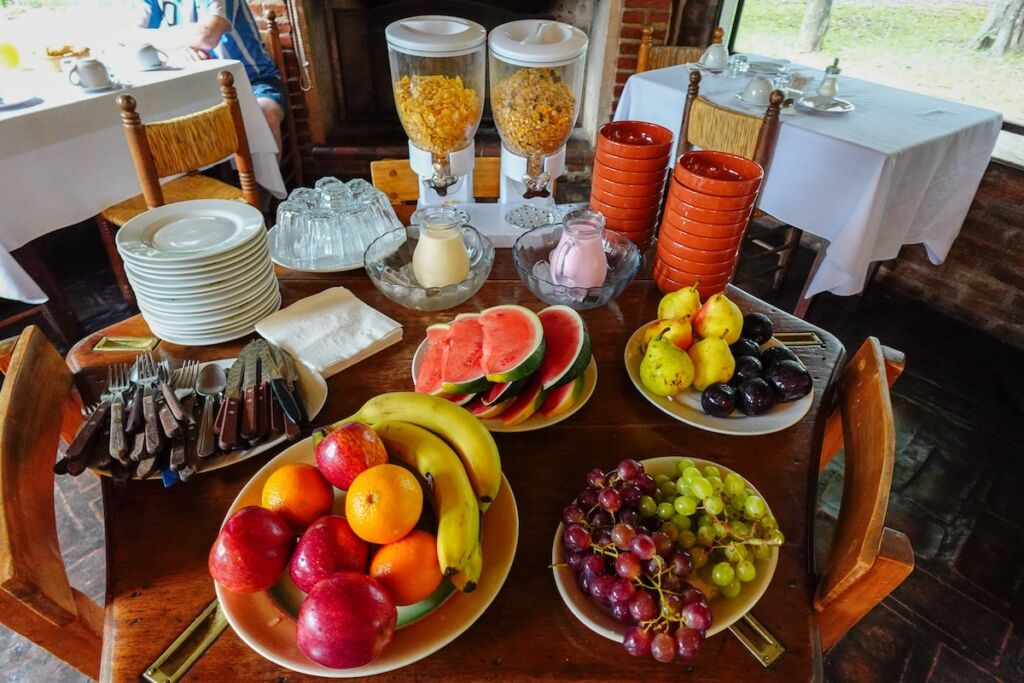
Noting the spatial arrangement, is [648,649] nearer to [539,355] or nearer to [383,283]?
[539,355]

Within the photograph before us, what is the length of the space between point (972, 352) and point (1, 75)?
3.65 m

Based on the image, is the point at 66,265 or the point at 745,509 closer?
the point at 745,509

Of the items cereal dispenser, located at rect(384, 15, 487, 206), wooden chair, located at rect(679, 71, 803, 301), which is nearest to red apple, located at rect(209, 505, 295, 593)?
cereal dispenser, located at rect(384, 15, 487, 206)

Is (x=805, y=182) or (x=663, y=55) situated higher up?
(x=663, y=55)

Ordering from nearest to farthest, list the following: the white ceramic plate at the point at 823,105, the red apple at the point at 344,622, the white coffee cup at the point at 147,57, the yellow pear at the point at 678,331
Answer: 1. the red apple at the point at 344,622
2. the yellow pear at the point at 678,331
3. the white ceramic plate at the point at 823,105
4. the white coffee cup at the point at 147,57

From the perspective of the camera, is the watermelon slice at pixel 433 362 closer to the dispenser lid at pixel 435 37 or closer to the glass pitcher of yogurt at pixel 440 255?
the glass pitcher of yogurt at pixel 440 255

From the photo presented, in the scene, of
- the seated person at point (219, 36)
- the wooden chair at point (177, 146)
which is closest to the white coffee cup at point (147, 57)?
the seated person at point (219, 36)

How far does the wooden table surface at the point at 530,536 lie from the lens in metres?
0.57

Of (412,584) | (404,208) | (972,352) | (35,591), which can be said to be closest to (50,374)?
(35,591)

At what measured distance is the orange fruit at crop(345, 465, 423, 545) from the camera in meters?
0.53

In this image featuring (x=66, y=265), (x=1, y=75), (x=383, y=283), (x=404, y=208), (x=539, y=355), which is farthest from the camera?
A: (x=66, y=265)

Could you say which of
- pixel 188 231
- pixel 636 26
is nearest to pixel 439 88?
pixel 188 231

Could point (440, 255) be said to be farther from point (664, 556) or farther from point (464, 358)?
point (664, 556)

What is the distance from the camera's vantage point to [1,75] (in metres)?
2.07
